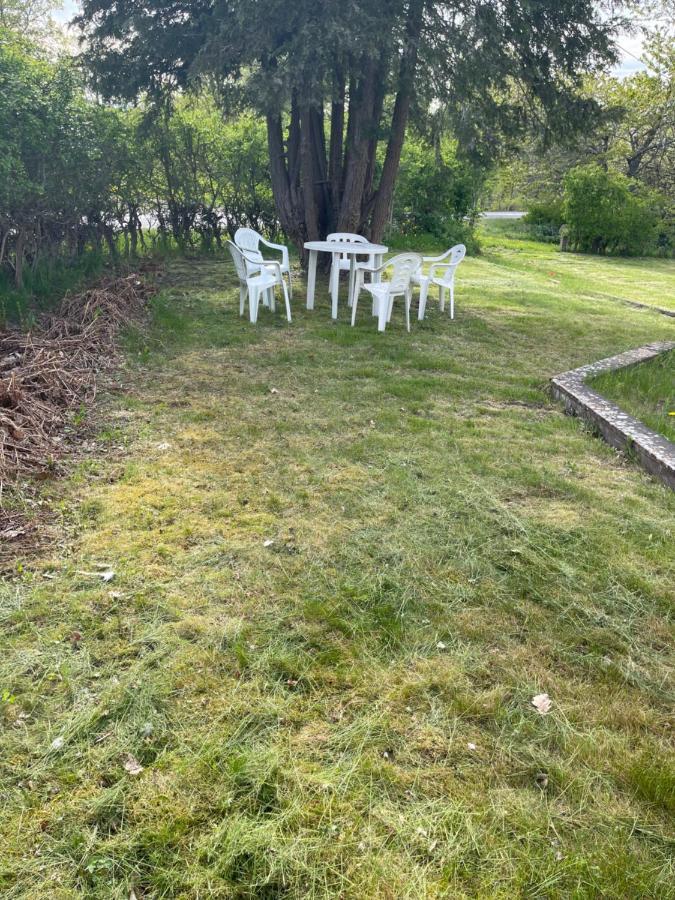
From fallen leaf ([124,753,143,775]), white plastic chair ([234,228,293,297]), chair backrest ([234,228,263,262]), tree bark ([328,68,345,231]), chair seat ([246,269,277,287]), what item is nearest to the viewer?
fallen leaf ([124,753,143,775])

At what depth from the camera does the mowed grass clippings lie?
55.2 inches

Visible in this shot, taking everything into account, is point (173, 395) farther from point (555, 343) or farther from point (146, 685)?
point (555, 343)

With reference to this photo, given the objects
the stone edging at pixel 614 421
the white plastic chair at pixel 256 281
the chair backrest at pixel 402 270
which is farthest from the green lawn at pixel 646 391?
the white plastic chair at pixel 256 281

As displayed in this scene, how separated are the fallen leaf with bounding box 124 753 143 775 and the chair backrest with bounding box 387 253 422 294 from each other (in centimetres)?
468

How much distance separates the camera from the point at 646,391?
4.47 metres

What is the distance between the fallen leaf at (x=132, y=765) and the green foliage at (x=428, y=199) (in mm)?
12711

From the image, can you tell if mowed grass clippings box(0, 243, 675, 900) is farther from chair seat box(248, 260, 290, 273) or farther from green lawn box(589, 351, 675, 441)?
chair seat box(248, 260, 290, 273)

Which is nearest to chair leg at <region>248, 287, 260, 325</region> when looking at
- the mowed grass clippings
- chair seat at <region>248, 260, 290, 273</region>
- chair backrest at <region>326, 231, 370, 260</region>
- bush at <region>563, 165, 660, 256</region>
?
chair seat at <region>248, 260, 290, 273</region>

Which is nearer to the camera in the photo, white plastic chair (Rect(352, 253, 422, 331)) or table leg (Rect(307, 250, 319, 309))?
white plastic chair (Rect(352, 253, 422, 331))

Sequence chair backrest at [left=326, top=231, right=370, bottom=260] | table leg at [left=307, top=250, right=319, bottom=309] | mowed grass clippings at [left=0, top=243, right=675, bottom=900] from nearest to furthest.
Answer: mowed grass clippings at [left=0, top=243, right=675, bottom=900], table leg at [left=307, top=250, right=319, bottom=309], chair backrest at [left=326, top=231, right=370, bottom=260]

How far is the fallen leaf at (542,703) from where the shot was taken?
5.85 ft

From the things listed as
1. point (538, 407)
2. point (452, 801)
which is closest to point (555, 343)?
point (538, 407)

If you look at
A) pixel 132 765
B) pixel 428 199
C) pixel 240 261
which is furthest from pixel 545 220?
pixel 132 765

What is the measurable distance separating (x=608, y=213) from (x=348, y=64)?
12.1 meters
